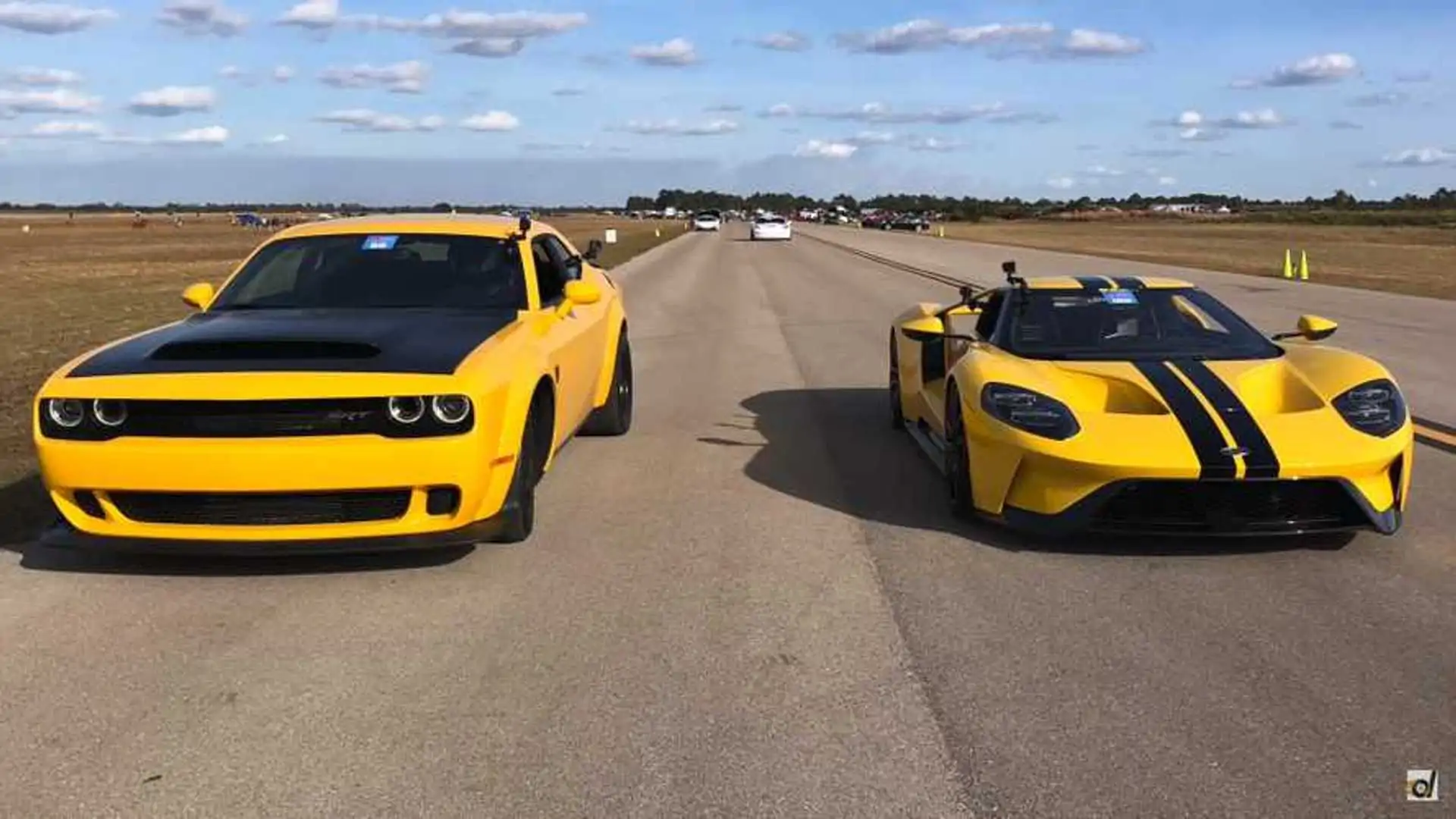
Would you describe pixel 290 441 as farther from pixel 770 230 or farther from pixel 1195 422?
pixel 770 230

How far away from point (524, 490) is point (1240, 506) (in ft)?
10.0

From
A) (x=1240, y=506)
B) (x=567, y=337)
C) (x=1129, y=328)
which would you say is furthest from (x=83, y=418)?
(x=1129, y=328)

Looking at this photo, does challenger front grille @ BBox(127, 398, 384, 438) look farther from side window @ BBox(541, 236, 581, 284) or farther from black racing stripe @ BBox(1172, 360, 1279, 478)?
black racing stripe @ BBox(1172, 360, 1279, 478)

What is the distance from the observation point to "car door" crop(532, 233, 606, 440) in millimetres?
6633

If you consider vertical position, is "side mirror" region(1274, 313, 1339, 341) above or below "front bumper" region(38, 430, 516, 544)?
above

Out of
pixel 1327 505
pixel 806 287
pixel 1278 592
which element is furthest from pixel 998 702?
pixel 806 287

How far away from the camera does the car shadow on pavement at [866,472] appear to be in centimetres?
571

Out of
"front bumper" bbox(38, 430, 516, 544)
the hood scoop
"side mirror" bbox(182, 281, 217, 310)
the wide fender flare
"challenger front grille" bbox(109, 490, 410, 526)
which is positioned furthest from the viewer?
the wide fender flare

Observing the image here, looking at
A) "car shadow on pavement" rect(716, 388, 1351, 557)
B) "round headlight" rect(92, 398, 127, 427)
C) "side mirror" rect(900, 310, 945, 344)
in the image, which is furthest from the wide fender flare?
"round headlight" rect(92, 398, 127, 427)

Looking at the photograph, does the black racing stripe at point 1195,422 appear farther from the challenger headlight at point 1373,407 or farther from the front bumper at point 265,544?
the front bumper at point 265,544

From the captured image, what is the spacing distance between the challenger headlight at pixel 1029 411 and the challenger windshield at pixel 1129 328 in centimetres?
68

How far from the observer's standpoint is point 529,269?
703 cm

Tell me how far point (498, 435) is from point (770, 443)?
330cm

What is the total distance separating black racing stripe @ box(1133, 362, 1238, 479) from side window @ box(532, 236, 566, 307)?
321 cm
